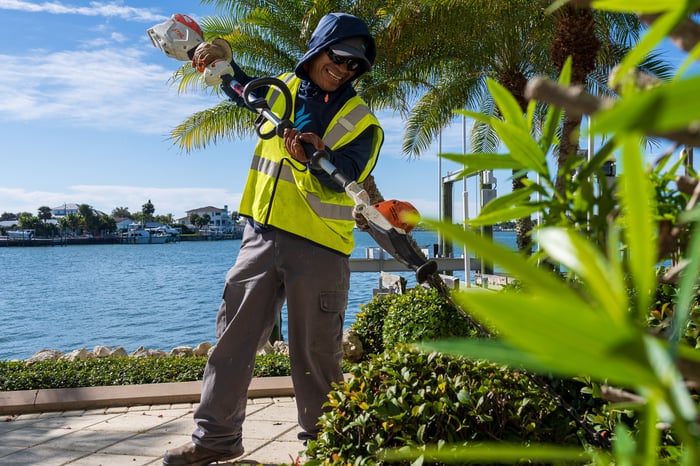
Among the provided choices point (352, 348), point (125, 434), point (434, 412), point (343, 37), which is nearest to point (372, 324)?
point (352, 348)

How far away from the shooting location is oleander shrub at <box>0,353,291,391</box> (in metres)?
5.90

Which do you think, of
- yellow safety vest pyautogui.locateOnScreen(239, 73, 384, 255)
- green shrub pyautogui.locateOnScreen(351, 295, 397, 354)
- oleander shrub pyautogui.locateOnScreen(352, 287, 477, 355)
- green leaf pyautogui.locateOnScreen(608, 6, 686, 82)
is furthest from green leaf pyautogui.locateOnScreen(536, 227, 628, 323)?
green shrub pyautogui.locateOnScreen(351, 295, 397, 354)

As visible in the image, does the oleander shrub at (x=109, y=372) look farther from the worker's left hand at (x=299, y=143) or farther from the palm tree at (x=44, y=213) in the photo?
the palm tree at (x=44, y=213)

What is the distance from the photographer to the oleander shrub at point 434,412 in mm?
2160

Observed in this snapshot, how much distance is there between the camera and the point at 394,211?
2.87 m

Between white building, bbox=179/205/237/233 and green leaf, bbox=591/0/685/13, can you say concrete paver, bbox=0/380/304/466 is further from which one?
white building, bbox=179/205/237/233

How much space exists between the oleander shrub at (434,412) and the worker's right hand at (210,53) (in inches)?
93.3

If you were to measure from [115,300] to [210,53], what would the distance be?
Result: 182ft

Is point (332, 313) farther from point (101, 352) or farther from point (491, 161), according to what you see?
point (101, 352)

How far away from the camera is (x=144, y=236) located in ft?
456

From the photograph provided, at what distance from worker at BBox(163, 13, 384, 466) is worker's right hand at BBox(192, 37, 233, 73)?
657mm

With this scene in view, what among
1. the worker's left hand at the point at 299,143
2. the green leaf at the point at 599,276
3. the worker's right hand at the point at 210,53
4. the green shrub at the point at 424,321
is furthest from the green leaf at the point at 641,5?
the green shrub at the point at 424,321

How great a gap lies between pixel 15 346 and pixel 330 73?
32848 millimetres

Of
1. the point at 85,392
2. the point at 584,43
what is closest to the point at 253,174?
the point at 85,392
